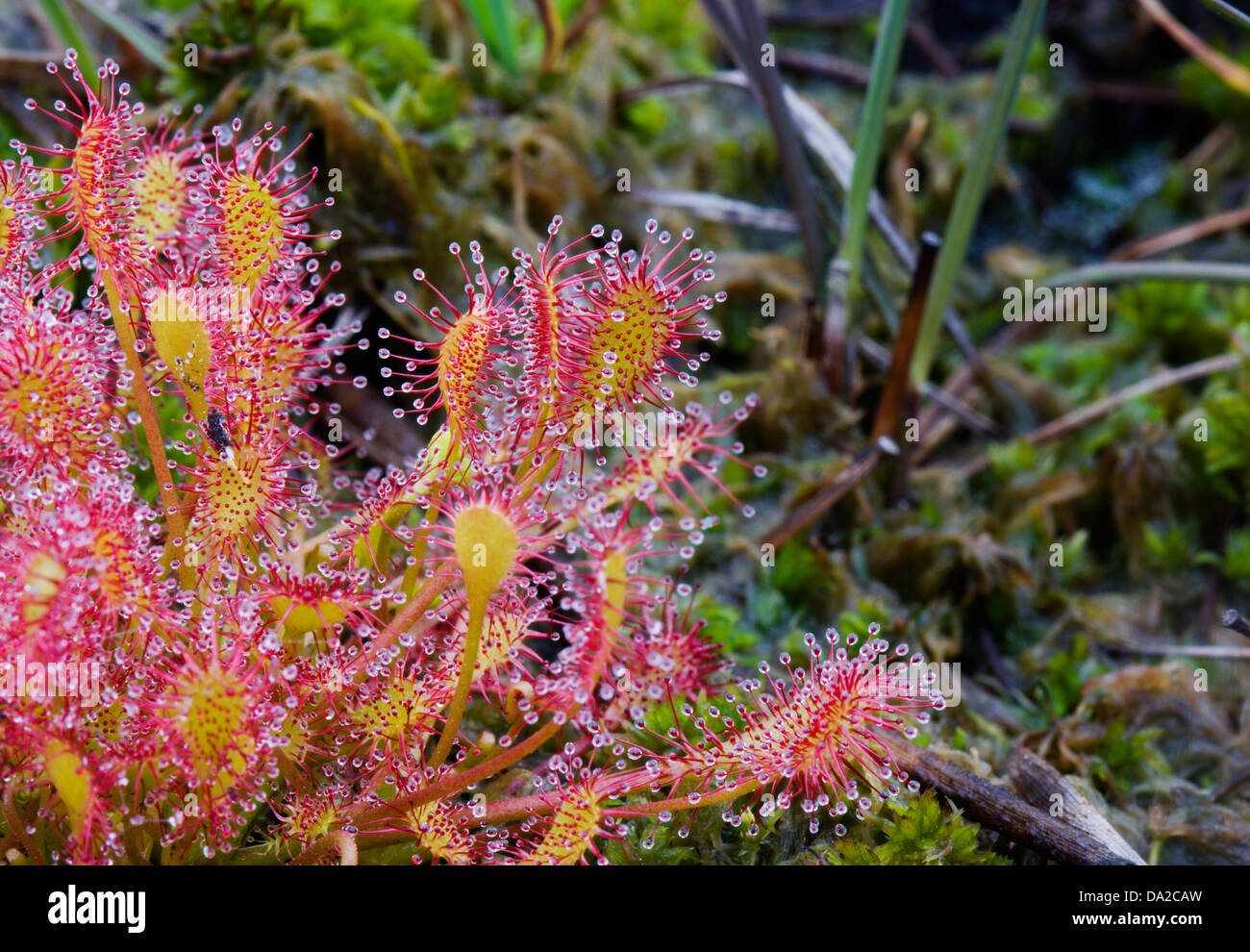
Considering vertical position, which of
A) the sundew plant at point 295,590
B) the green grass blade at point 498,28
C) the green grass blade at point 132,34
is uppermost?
the green grass blade at point 498,28

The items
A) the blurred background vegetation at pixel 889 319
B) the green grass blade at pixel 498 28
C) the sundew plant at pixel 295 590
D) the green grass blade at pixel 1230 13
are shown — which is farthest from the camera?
the green grass blade at pixel 498 28

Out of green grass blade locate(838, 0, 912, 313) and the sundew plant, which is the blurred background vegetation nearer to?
green grass blade locate(838, 0, 912, 313)

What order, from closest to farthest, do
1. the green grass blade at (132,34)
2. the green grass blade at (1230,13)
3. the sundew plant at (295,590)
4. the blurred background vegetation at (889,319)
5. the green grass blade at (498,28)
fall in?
the sundew plant at (295,590) → the green grass blade at (1230,13) → the blurred background vegetation at (889,319) → the green grass blade at (132,34) → the green grass blade at (498,28)

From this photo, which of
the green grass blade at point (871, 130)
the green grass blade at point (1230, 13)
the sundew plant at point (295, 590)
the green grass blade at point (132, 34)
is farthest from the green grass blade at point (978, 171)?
the green grass blade at point (132, 34)

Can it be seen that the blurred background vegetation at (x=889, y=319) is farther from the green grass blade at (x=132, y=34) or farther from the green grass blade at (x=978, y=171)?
the green grass blade at (x=978, y=171)

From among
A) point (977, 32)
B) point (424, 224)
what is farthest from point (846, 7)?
point (424, 224)

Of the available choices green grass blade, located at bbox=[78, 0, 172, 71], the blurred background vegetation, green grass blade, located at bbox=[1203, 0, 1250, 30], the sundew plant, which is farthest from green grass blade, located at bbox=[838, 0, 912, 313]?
green grass blade, located at bbox=[78, 0, 172, 71]

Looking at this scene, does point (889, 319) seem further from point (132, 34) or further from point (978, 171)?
point (132, 34)
